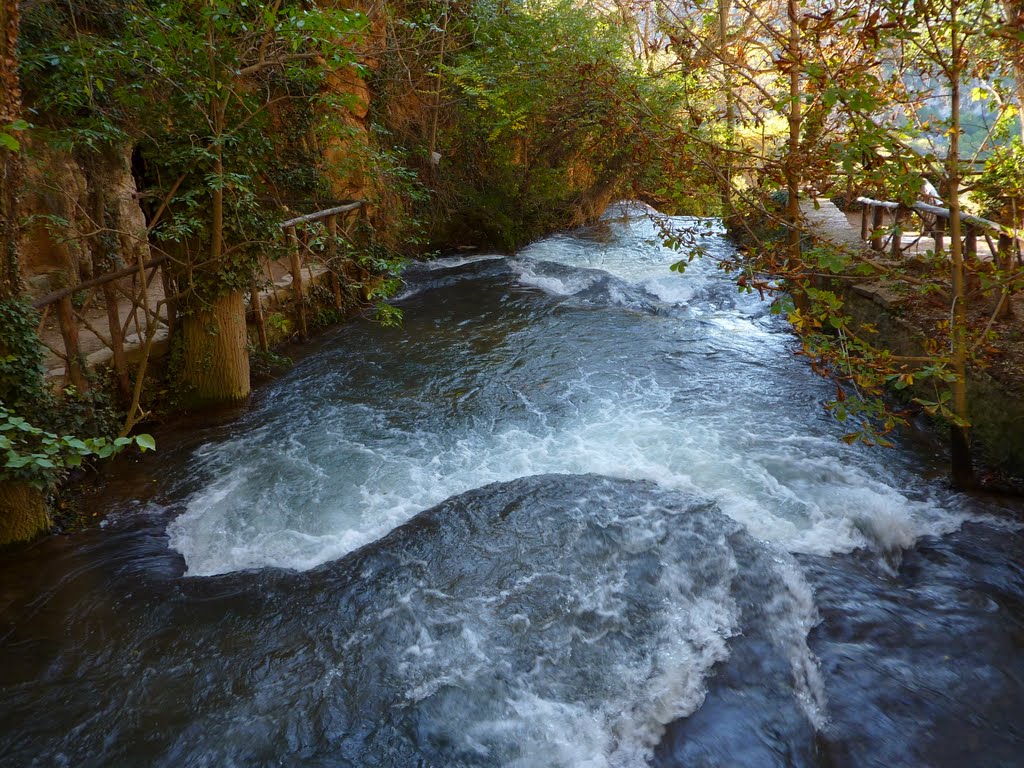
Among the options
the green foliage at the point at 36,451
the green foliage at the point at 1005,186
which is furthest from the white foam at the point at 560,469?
the green foliage at the point at 1005,186

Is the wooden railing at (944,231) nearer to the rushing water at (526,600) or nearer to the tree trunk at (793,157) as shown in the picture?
the tree trunk at (793,157)

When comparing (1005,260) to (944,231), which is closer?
(1005,260)

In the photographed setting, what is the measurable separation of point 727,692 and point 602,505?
5.35 feet

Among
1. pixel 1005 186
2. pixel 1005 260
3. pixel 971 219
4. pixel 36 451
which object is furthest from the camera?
pixel 1005 260

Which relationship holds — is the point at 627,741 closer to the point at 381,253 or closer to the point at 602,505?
the point at 602,505

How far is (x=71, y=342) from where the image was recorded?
15.6 ft

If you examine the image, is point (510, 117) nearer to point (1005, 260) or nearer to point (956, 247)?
point (1005, 260)

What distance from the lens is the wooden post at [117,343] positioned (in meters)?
5.21

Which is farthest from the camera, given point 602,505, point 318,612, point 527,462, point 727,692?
point 527,462

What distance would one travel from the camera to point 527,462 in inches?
210

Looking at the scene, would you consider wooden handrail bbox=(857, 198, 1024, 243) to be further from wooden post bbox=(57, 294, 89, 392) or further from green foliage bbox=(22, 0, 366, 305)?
wooden post bbox=(57, 294, 89, 392)

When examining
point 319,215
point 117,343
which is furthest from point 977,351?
point 319,215

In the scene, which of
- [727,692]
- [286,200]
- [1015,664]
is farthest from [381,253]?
[1015,664]

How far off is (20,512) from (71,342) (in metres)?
1.34
